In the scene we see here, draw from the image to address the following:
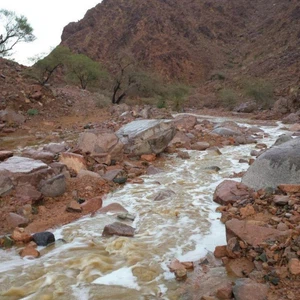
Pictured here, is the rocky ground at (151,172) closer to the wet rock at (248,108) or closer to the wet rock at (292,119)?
the wet rock at (292,119)

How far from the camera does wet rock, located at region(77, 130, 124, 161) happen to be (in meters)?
7.46

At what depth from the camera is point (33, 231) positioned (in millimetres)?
4242

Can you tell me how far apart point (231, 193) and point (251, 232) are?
5.37ft

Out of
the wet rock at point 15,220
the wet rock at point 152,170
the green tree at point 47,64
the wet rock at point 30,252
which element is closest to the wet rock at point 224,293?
the wet rock at point 30,252

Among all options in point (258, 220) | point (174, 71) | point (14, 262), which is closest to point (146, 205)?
A: point (258, 220)

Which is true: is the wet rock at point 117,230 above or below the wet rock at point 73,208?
below

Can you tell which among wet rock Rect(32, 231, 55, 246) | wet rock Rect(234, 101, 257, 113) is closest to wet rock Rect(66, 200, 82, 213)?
wet rock Rect(32, 231, 55, 246)

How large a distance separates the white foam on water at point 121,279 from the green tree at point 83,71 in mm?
19461

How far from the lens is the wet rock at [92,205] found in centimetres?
497

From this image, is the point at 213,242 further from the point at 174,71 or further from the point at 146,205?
the point at 174,71

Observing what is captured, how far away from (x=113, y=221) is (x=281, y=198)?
7.14 ft

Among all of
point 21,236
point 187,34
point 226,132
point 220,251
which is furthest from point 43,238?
point 187,34

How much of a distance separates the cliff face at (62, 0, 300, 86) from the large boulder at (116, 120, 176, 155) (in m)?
33.1

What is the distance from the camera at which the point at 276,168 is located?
506cm
